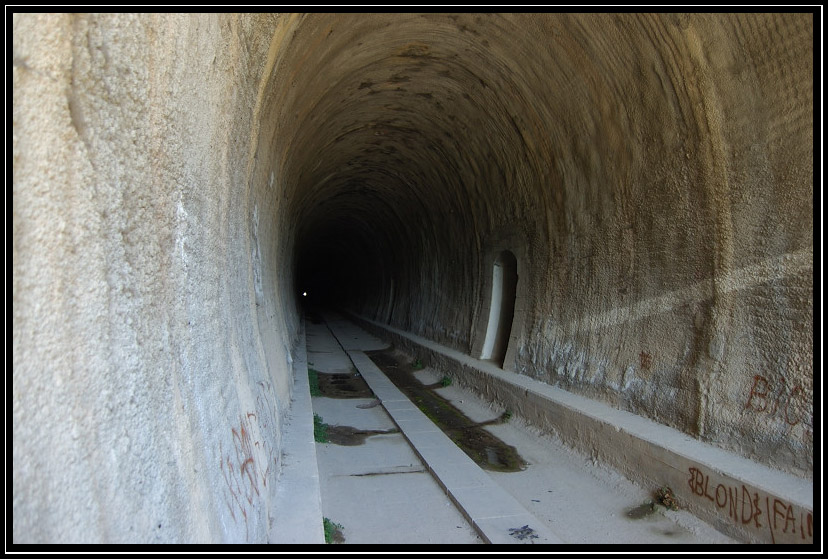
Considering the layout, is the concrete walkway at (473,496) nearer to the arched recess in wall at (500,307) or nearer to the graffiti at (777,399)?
the graffiti at (777,399)

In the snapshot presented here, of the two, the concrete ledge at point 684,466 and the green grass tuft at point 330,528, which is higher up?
the concrete ledge at point 684,466

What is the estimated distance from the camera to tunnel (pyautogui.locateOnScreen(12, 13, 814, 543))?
1872mm

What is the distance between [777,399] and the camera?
528 centimetres

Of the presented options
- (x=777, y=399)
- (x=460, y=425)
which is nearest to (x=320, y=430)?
(x=460, y=425)

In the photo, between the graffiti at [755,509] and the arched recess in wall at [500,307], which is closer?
the graffiti at [755,509]

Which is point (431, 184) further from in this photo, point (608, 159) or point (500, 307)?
point (608, 159)

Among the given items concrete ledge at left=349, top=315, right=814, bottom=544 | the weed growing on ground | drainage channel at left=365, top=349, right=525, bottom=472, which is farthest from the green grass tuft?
concrete ledge at left=349, top=315, right=814, bottom=544

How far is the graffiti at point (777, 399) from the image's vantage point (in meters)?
5.07

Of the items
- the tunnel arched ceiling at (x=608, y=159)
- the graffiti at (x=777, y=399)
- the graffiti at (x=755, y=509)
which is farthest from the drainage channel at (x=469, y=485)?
the graffiti at (x=777, y=399)

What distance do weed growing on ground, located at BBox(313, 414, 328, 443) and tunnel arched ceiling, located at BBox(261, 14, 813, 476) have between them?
12.2 ft

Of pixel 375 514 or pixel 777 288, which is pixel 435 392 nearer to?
pixel 375 514

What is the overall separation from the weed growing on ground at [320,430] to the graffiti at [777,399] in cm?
562

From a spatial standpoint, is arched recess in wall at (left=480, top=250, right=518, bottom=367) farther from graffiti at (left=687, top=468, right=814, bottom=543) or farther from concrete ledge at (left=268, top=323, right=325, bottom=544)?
graffiti at (left=687, top=468, right=814, bottom=543)

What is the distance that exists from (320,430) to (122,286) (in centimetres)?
723
